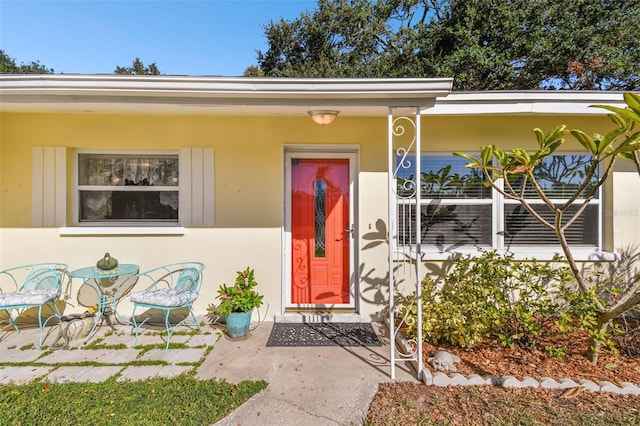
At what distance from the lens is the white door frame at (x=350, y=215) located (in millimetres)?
Result: 4198

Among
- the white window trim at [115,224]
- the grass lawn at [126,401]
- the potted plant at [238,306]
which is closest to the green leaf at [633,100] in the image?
the grass lawn at [126,401]

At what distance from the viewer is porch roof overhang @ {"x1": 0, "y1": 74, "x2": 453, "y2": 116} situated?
2924 mm

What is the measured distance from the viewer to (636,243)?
13.3ft

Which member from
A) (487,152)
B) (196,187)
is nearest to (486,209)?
(487,152)

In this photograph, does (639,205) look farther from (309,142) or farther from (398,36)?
(398,36)

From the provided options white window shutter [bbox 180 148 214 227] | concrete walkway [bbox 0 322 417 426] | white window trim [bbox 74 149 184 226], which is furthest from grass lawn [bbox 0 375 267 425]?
white window shutter [bbox 180 148 214 227]

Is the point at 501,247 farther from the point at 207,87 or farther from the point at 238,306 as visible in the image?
the point at 207,87

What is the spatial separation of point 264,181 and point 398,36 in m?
11.1

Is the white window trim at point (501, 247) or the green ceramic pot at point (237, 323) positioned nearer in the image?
the green ceramic pot at point (237, 323)

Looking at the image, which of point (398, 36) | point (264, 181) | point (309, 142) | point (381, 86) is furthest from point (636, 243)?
point (398, 36)

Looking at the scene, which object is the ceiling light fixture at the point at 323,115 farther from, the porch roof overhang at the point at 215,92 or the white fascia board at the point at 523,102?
the white fascia board at the point at 523,102

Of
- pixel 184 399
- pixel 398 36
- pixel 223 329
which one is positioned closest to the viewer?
pixel 184 399

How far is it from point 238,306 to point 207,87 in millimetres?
2321

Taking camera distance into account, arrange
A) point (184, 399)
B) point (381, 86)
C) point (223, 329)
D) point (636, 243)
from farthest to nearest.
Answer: point (636, 243), point (223, 329), point (381, 86), point (184, 399)
